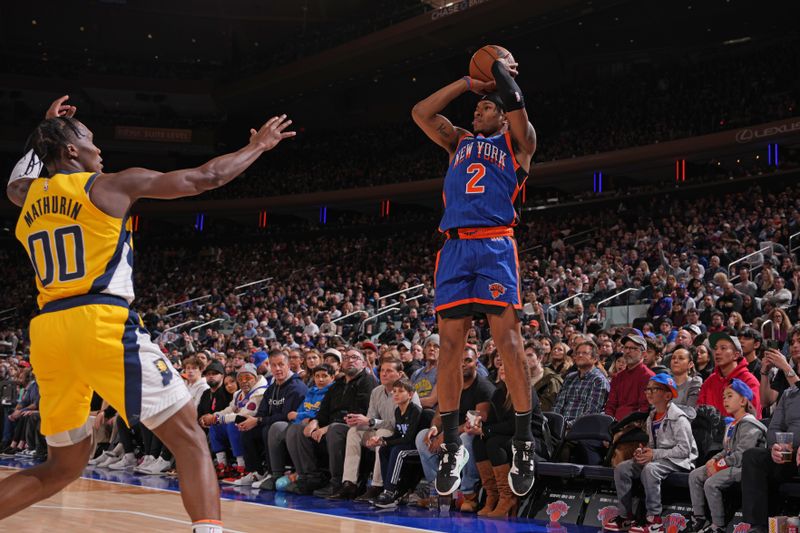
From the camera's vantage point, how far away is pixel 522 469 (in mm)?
4551

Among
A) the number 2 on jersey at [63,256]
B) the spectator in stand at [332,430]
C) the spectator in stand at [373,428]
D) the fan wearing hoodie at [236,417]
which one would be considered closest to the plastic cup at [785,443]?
the spectator in stand at [373,428]

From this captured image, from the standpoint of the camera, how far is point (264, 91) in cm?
3291

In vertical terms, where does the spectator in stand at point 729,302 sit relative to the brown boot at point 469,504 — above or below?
above

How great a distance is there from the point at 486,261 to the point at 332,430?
5.07 metres

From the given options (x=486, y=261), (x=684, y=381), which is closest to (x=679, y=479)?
(x=684, y=381)

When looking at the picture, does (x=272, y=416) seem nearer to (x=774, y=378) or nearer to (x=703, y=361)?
(x=703, y=361)

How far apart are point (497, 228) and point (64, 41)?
34.8m

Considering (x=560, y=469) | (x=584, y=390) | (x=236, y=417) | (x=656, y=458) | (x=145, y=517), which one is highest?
(x=584, y=390)

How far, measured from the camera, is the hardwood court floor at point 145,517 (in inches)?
274

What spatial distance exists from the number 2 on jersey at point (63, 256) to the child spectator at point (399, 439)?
526 centimetres

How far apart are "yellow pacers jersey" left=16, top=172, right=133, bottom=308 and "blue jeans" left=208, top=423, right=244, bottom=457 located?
23.0 feet

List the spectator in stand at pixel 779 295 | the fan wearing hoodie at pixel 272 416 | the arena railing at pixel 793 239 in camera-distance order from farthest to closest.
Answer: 1. the arena railing at pixel 793 239
2. the spectator in stand at pixel 779 295
3. the fan wearing hoodie at pixel 272 416

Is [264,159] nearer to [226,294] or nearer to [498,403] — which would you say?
[226,294]

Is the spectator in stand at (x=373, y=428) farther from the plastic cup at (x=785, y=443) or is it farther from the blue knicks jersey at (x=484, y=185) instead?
the blue knicks jersey at (x=484, y=185)
